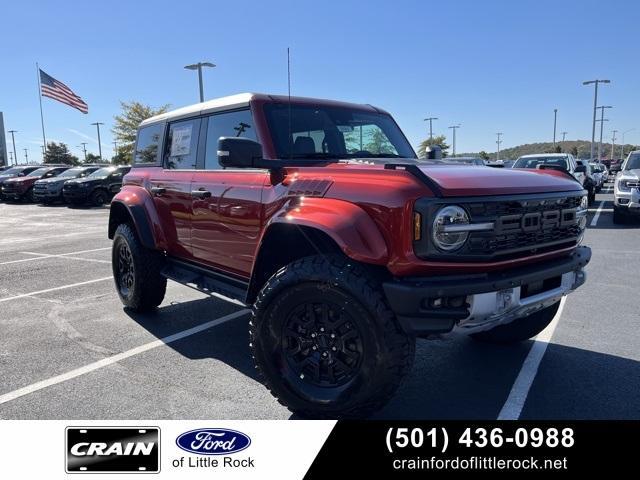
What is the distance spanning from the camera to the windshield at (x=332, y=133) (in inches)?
142

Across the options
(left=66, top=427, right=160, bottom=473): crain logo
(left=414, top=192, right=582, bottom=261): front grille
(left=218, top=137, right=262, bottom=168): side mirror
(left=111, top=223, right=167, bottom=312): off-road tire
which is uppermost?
(left=218, top=137, right=262, bottom=168): side mirror

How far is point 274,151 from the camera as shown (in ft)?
11.4

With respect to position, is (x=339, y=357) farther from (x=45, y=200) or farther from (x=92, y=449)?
(x=45, y=200)

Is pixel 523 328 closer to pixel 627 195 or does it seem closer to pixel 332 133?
pixel 332 133

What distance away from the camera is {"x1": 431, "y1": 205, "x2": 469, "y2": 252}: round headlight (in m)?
2.52

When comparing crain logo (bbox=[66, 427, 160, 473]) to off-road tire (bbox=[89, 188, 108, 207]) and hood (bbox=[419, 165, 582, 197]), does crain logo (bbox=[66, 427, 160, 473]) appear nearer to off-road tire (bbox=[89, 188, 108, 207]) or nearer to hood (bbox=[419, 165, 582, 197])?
hood (bbox=[419, 165, 582, 197])

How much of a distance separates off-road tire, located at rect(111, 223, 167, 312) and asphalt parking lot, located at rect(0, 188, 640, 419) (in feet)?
0.56

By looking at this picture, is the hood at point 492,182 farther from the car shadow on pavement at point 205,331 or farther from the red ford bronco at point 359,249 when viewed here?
the car shadow on pavement at point 205,331

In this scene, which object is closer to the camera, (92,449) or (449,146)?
(92,449)

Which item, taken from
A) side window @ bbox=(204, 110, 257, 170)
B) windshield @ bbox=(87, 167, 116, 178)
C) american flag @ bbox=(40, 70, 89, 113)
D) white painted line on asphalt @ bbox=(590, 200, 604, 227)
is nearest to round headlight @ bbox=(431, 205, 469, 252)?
side window @ bbox=(204, 110, 257, 170)

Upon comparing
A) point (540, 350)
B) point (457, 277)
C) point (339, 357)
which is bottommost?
point (540, 350)

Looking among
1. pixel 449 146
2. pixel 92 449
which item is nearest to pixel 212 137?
pixel 92 449

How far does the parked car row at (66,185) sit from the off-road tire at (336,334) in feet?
53.5

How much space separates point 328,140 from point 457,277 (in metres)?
1.75
